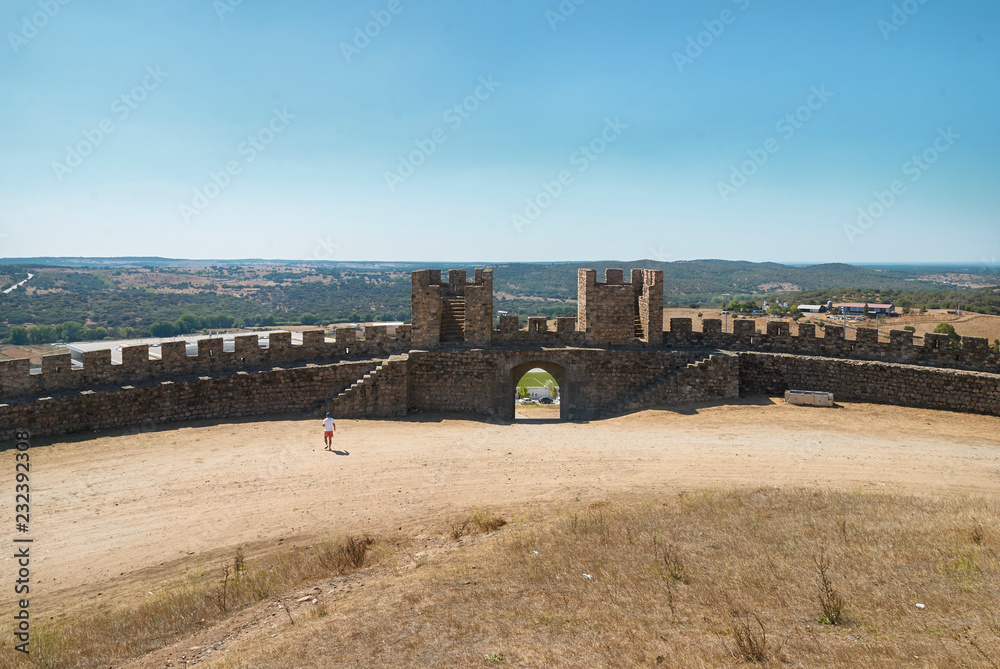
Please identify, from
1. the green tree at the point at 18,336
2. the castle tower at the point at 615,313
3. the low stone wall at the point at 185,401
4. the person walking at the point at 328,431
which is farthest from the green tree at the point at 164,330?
the castle tower at the point at 615,313

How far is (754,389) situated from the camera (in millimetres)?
17141

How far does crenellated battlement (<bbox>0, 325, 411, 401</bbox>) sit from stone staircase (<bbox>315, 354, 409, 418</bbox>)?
1318 mm

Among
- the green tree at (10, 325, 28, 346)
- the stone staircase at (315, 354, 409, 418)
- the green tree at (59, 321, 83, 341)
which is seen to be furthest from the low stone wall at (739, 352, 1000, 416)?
the green tree at (59, 321, 83, 341)

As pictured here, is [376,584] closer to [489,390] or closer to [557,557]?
[557,557]

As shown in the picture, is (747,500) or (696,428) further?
(696,428)

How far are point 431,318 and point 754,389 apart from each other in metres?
10.1

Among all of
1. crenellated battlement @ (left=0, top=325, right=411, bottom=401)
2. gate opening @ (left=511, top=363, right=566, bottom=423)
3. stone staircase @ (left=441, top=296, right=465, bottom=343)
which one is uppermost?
stone staircase @ (left=441, top=296, right=465, bottom=343)

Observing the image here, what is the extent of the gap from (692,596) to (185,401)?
12766 mm

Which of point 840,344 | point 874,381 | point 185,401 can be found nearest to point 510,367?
point 185,401

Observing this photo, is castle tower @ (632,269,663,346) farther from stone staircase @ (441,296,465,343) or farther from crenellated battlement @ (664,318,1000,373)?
stone staircase @ (441,296,465,343)

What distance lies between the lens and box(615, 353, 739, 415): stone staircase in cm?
1642

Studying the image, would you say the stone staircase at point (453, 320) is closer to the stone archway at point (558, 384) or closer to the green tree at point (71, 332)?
the stone archway at point (558, 384)

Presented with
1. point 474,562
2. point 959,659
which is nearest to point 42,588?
point 474,562

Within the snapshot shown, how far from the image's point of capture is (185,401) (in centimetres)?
1409
